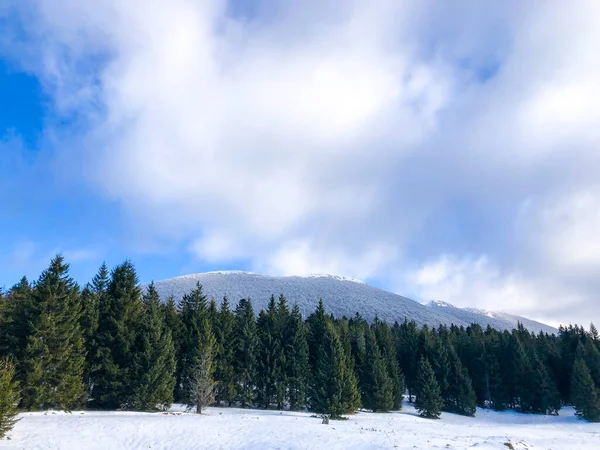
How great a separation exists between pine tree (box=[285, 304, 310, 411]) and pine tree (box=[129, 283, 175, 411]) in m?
18.9

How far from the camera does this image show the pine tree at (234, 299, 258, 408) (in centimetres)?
5184

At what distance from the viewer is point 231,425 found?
30.3m

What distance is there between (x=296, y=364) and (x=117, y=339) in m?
24.8

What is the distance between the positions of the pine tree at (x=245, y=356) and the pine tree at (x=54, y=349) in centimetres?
2169

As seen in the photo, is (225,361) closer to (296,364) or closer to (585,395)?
(296,364)

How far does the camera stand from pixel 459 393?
221 ft

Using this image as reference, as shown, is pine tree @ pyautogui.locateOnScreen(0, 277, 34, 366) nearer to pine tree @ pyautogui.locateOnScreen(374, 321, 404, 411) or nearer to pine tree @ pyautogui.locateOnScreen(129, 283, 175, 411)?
pine tree @ pyautogui.locateOnScreen(129, 283, 175, 411)

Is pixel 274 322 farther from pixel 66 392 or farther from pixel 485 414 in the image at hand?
pixel 485 414

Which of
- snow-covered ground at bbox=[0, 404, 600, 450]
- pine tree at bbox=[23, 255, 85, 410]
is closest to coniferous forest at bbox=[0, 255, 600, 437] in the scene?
pine tree at bbox=[23, 255, 85, 410]

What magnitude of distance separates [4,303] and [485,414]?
7672cm

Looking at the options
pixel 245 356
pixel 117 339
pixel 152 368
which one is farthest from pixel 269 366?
pixel 117 339

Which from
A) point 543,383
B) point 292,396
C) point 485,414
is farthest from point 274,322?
point 543,383

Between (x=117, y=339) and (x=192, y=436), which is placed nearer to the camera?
(x=192, y=436)

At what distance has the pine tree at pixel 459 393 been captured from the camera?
65.4m
